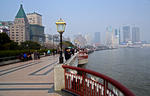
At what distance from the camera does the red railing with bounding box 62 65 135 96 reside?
2.75 m

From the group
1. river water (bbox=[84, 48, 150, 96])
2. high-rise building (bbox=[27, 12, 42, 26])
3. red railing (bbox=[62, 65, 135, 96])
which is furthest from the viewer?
high-rise building (bbox=[27, 12, 42, 26])

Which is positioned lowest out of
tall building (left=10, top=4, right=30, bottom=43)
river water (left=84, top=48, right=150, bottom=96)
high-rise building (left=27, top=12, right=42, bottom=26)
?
river water (left=84, top=48, right=150, bottom=96)

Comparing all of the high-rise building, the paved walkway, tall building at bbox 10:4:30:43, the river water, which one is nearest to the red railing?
the paved walkway

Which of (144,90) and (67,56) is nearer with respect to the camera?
(144,90)

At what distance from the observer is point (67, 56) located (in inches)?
561

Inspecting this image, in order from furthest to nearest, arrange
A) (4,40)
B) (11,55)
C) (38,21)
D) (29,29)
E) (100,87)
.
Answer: (38,21) < (29,29) < (4,40) < (11,55) < (100,87)

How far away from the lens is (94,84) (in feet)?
13.7

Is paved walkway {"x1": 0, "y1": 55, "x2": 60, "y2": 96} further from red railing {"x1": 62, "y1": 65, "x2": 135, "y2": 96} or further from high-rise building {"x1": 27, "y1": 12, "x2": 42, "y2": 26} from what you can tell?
high-rise building {"x1": 27, "y1": 12, "x2": 42, "y2": 26}

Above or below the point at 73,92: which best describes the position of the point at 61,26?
above

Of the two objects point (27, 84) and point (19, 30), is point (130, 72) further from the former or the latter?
point (19, 30)

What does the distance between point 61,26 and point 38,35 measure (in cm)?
12092

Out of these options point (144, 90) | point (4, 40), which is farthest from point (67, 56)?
point (4, 40)

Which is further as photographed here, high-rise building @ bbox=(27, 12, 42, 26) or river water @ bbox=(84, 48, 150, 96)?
high-rise building @ bbox=(27, 12, 42, 26)

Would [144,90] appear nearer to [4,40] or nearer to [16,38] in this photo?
[4,40]
